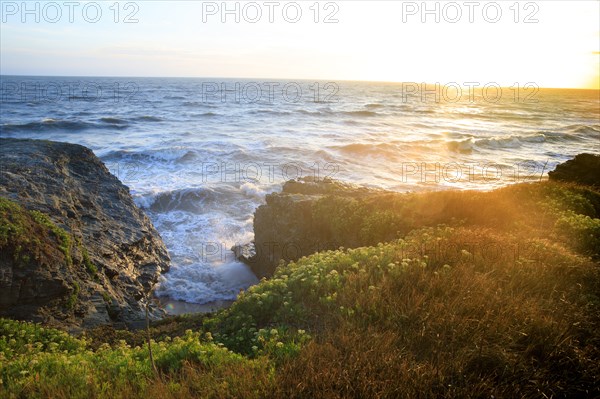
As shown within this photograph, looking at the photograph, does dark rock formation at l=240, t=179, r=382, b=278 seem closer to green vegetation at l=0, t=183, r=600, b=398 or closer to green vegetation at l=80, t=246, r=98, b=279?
green vegetation at l=0, t=183, r=600, b=398

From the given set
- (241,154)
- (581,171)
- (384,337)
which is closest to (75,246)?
(384,337)

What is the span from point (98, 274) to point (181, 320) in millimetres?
3030

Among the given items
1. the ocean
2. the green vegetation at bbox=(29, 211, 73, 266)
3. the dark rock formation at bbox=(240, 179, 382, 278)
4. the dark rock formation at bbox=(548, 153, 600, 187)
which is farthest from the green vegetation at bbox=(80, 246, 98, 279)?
the dark rock formation at bbox=(548, 153, 600, 187)

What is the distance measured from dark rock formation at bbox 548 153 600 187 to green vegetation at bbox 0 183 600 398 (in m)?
10.5

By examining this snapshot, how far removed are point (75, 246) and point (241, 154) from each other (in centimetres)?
2476

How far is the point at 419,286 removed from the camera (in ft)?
20.4

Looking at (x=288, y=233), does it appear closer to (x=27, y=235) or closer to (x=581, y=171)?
(x=27, y=235)

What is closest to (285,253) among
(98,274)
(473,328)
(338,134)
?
(98,274)

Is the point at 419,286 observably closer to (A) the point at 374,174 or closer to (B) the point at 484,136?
(A) the point at 374,174

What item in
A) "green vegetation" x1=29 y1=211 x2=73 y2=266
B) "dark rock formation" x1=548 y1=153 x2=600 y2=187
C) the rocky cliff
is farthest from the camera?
"dark rock formation" x1=548 y1=153 x2=600 y2=187

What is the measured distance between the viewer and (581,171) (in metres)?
18.0

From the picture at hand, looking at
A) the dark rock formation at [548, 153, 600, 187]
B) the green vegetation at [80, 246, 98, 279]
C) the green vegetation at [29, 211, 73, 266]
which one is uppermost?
the dark rock formation at [548, 153, 600, 187]

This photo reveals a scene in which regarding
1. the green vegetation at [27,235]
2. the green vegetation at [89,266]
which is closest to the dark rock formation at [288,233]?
the green vegetation at [89,266]

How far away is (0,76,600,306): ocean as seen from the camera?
710 inches
